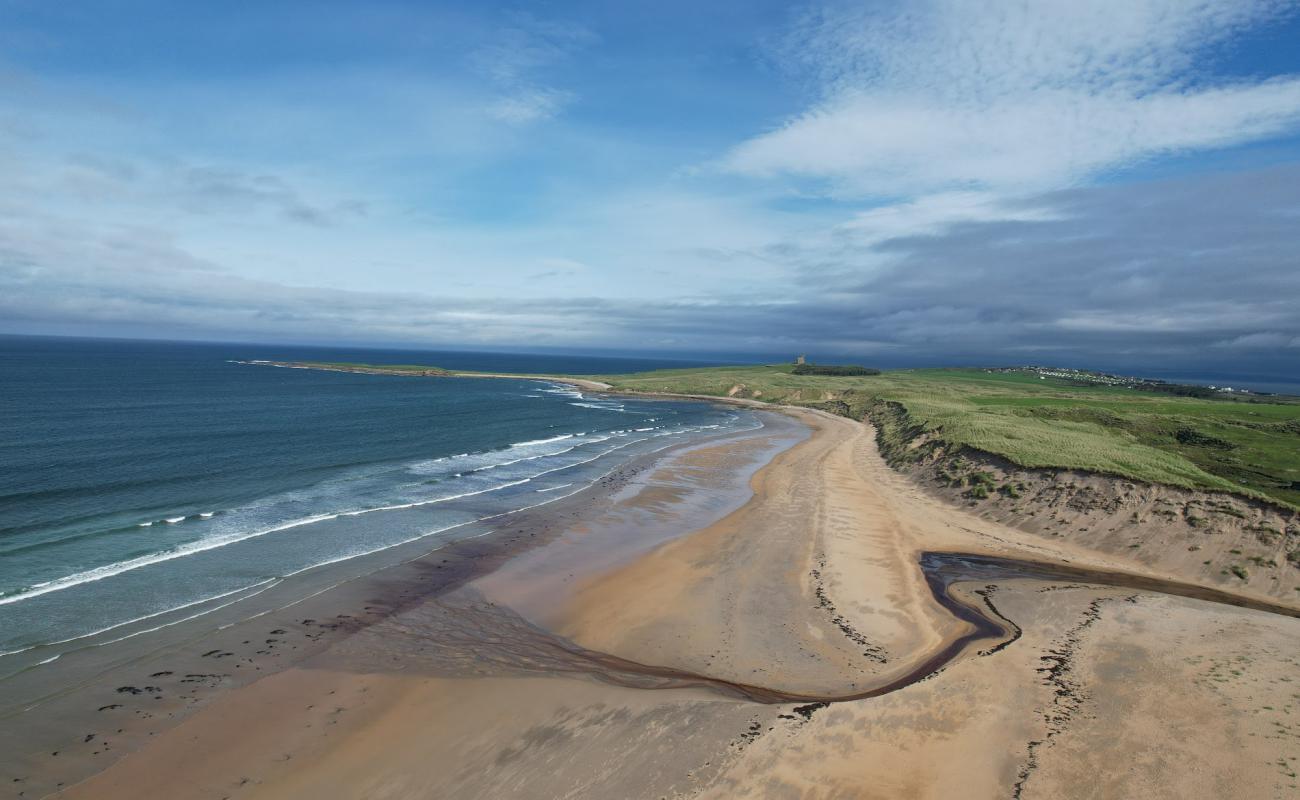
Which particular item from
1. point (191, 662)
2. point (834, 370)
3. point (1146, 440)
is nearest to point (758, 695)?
point (191, 662)

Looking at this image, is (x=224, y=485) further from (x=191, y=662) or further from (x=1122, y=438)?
(x=1122, y=438)

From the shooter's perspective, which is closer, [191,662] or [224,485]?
[191,662]

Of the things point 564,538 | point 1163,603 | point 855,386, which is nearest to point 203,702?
point 564,538

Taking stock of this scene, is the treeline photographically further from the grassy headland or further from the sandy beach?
the sandy beach

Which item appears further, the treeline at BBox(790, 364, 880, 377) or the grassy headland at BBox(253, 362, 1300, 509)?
the treeline at BBox(790, 364, 880, 377)

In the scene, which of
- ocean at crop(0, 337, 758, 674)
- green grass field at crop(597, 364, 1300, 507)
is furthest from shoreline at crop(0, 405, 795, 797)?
green grass field at crop(597, 364, 1300, 507)

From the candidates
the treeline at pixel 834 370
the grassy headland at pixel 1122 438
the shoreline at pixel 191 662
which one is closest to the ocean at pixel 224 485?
the shoreline at pixel 191 662

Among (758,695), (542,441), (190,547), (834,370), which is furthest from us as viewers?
(834,370)
